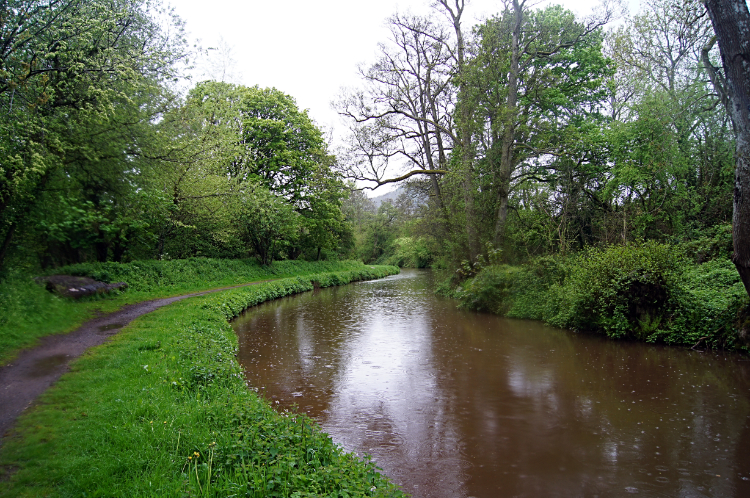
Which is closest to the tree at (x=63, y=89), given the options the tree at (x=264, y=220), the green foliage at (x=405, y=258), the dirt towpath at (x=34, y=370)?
the dirt towpath at (x=34, y=370)

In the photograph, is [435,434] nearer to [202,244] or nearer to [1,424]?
[1,424]

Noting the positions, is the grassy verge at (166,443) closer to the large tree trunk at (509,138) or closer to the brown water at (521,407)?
the brown water at (521,407)

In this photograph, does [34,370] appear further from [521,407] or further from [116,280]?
[521,407]

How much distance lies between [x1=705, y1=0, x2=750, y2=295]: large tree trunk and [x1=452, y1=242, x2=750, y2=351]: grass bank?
17.0 feet

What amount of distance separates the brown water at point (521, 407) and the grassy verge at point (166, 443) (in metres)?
1.43

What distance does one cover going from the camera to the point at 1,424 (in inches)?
176

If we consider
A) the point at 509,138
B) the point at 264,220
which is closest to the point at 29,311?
the point at 509,138

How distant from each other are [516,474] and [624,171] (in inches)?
478

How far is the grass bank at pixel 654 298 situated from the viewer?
937 cm

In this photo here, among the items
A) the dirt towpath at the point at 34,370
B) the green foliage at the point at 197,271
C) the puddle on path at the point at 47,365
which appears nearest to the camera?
the dirt towpath at the point at 34,370

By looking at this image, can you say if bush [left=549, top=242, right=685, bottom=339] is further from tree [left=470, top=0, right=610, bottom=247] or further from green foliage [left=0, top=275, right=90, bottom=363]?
green foliage [left=0, top=275, right=90, bottom=363]

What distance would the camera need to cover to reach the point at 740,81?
500cm

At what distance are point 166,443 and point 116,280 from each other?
927cm

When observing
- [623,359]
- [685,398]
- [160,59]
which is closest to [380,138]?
[160,59]
